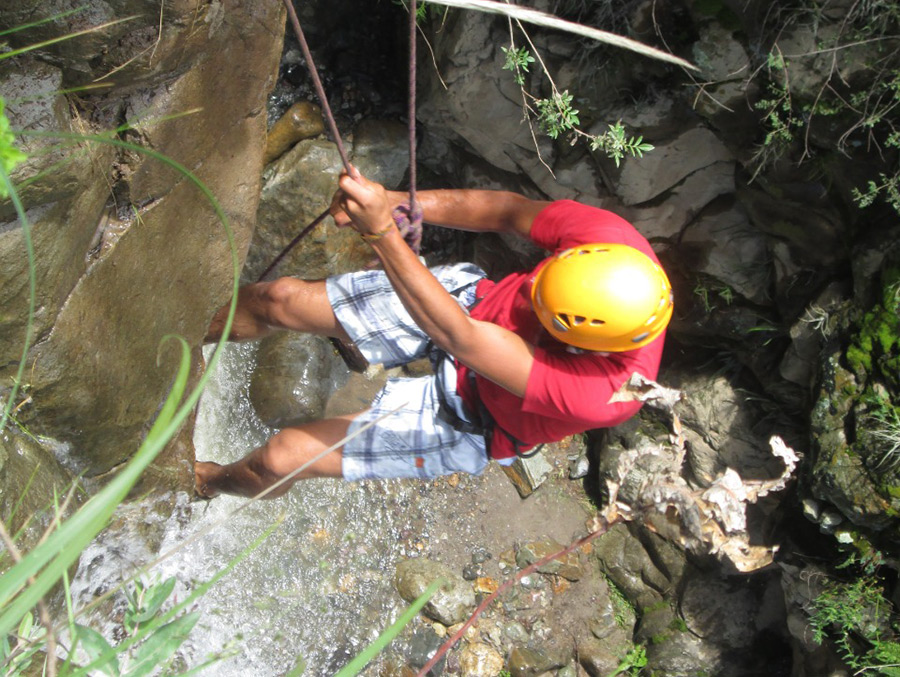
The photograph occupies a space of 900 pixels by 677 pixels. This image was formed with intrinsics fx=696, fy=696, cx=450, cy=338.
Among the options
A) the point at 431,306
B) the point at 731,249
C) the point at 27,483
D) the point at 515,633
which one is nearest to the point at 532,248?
the point at 731,249

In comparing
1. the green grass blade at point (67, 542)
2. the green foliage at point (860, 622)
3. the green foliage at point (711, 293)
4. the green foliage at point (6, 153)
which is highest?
the green foliage at point (6, 153)

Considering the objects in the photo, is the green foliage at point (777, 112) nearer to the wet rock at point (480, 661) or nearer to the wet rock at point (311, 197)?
the wet rock at point (311, 197)

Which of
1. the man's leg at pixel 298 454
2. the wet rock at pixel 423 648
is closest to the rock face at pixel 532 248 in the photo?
the wet rock at pixel 423 648

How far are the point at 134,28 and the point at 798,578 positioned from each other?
4077 millimetres

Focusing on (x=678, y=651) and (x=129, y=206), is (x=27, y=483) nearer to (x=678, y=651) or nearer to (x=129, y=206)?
(x=129, y=206)

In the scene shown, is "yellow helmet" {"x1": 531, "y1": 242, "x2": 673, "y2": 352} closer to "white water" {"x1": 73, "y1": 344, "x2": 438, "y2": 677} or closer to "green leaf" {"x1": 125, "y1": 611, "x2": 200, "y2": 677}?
"green leaf" {"x1": 125, "y1": 611, "x2": 200, "y2": 677}

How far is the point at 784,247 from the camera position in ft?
12.4

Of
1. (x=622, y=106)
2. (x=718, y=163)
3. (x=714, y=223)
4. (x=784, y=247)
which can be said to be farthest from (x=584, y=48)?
(x=784, y=247)

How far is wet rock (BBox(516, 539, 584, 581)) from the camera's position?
4688 millimetres

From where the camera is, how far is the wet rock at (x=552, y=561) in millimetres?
4688

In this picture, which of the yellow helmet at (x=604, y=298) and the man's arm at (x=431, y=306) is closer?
the man's arm at (x=431, y=306)

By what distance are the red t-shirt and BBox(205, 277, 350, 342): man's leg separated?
2.16 feet

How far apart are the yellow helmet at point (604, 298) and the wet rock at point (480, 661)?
8.98ft

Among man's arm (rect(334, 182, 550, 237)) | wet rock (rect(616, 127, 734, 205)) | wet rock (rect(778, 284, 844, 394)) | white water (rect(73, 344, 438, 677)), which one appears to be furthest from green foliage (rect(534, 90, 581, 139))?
white water (rect(73, 344, 438, 677))
